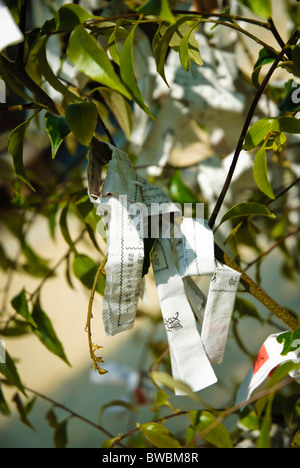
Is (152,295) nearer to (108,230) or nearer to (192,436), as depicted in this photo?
(192,436)

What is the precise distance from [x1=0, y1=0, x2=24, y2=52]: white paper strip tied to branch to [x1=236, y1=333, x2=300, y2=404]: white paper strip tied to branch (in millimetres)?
244

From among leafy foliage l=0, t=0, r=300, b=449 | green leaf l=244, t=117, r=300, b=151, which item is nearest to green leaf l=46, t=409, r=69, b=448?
leafy foliage l=0, t=0, r=300, b=449

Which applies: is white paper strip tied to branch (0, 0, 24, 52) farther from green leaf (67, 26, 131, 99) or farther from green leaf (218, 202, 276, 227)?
green leaf (218, 202, 276, 227)

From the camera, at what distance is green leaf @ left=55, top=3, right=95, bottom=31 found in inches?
9.5

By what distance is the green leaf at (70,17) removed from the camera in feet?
0.80

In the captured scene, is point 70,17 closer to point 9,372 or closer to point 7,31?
point 7,31

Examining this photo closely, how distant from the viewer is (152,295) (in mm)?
919

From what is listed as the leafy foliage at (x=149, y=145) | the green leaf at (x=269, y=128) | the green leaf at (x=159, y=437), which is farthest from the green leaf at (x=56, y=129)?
the green leaf at (x=159, y=437)

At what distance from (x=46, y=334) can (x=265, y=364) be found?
7.4 inches

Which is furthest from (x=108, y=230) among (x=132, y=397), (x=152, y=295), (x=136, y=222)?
(x=152, y=295)

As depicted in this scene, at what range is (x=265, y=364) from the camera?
0.32 meters

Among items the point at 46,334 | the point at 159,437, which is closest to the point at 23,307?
the point at 46,334

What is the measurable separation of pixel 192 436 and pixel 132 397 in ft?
0.90

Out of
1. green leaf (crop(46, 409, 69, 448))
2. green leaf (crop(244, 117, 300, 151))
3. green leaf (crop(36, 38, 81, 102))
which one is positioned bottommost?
green leaf (crop(46, 409, 69, 448))
